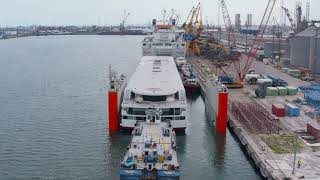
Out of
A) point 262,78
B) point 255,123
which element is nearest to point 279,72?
point 262,78

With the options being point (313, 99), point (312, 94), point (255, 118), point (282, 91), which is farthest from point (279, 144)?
point (282, 91)

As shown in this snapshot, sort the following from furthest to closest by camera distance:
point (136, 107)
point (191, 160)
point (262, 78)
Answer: point (262, 78)
point (136, 107)
point (191, 160)

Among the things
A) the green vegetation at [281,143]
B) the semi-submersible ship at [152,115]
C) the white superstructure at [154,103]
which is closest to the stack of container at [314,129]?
the green vegetation at [281,143]

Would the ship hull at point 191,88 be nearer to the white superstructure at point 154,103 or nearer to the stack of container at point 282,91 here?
the stack of container at point 282,91

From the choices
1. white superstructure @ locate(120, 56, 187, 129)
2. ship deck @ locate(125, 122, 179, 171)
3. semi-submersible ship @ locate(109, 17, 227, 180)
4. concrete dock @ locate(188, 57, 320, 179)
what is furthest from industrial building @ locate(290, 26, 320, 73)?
ship deck @ locate(125, 122, 179, 171)

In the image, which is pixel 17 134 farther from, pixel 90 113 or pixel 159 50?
pixel 159 50

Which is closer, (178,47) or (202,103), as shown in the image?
(202,103)
